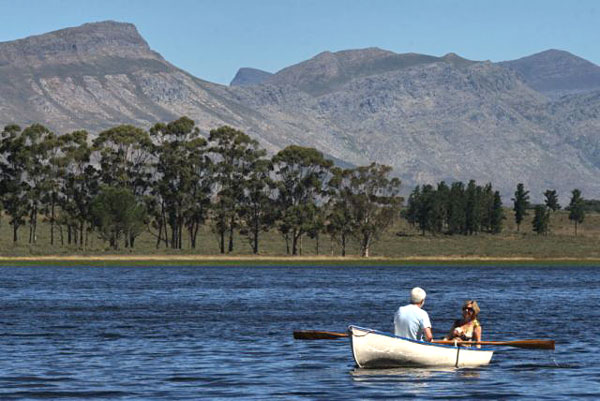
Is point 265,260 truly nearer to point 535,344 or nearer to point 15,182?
point 15,182

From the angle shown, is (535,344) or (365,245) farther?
(365,245)

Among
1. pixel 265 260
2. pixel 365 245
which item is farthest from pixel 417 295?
pixel 365 245

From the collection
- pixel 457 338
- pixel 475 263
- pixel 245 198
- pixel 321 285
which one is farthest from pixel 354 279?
pixel 457 338

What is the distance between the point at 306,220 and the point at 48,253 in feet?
128

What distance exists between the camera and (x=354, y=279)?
125312 millimetres

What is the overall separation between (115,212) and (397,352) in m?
137

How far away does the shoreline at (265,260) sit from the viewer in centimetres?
16425

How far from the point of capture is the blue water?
36.2 metres

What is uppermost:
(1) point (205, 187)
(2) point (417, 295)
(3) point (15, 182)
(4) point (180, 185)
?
(3) point (15, 182)

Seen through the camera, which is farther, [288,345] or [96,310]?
[96,310]

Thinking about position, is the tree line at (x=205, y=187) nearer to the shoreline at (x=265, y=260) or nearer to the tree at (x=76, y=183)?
the tree at (x=76, y=183)

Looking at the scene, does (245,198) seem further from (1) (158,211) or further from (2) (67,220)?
(2) (67,220)

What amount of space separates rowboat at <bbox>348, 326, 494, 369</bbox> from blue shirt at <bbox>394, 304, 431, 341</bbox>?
344 mm

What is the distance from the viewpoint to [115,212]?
172625 mm
